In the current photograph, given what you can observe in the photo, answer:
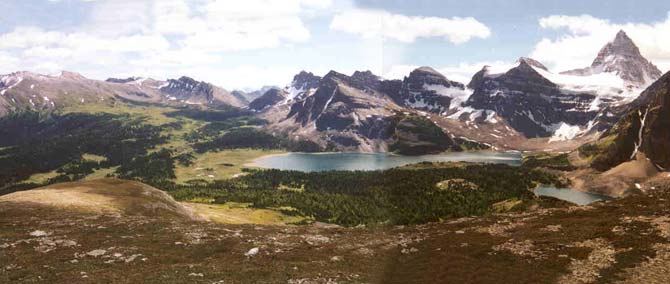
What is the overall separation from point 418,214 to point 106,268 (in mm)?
114970

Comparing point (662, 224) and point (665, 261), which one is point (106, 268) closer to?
point (665, 261)

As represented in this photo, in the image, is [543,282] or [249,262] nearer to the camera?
[543,282]

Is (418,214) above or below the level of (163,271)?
below

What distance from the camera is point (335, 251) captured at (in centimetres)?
4419

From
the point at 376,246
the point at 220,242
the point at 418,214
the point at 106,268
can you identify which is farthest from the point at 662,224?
the point at 418,214

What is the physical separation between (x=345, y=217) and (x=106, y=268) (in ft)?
419

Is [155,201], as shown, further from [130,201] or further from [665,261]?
[665,261]

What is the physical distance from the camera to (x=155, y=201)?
268ft

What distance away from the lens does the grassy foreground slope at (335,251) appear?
33406 millimetres

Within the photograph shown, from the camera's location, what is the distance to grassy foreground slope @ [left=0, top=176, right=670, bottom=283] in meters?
33.4

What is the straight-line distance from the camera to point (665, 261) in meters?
34.7

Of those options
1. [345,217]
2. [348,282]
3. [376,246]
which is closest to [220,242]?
[376,246]

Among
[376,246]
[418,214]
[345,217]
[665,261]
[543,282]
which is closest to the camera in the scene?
[543,282]

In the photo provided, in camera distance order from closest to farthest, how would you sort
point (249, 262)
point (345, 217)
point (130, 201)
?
1. point (249, 262)
2. point (130, 201)
3. point (345, 217)
